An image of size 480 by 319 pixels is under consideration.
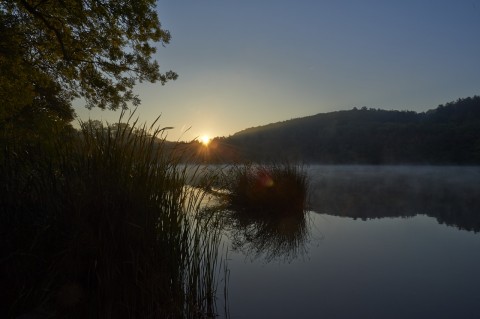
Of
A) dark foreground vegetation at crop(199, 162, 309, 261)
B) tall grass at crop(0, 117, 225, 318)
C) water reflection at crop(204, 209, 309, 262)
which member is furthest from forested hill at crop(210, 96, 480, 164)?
tall grass at crop(0, 117, 225, 318)

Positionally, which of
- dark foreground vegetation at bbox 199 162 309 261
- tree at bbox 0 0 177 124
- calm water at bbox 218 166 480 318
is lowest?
calm water at bbox 218 166 480 318

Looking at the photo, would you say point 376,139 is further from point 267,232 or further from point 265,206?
point 267,232

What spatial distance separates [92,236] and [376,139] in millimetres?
69921

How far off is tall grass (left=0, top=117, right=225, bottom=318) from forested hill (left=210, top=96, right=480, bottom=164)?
47809 mm

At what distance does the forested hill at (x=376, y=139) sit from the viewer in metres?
58.6

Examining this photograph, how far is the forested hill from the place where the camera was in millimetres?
58562

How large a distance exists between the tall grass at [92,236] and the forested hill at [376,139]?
4781 cm

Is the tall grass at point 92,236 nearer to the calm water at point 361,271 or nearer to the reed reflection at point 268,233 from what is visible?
the calm water at point 361,271

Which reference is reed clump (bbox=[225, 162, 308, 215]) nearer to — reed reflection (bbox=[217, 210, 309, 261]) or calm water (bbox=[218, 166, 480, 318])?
reed reflection (bbox=[217, 210, 309, 261])

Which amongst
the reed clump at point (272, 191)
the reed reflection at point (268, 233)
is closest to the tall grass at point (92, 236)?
the reed reflection at point (268, 233)

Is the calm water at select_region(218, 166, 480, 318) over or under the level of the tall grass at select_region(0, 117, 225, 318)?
under

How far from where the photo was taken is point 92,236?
10.4 ft

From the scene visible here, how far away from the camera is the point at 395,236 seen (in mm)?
8391

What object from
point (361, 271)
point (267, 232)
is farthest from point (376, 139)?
point (361, 271)
